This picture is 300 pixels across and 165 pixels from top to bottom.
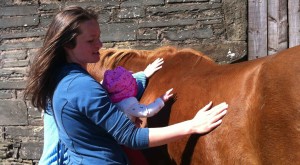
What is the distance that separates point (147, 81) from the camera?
296 cm

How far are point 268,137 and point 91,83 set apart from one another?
82 cm

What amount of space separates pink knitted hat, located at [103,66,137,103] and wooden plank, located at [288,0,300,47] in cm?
191

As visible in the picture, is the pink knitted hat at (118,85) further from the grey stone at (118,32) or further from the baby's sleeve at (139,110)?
the grey stone at (118,32)

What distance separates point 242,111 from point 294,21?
2.00m

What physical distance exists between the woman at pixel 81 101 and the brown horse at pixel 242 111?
198mm

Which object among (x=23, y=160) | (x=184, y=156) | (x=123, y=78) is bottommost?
(x=23, y=160)

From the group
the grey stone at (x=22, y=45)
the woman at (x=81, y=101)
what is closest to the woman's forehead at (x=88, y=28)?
the woman at (x=81, y=101)

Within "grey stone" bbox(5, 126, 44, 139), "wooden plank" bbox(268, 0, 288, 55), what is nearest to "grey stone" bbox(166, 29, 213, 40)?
"wooden plank" bbox(268, 0, 288, 55)

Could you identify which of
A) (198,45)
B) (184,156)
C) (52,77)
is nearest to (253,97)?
Answer: (184,156)

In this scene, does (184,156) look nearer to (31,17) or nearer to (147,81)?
(147,81)

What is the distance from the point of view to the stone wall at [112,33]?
3.91 m

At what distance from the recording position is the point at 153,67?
9.82 feet

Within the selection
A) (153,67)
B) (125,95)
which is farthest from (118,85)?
(153,67)

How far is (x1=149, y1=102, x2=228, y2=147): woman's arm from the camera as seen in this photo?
6.70 ft
